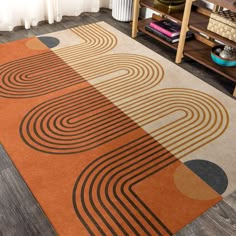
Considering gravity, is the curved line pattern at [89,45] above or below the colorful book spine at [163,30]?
below

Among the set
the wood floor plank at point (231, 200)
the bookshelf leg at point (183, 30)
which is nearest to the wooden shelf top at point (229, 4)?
the bookshelf leg at point (183, 30)

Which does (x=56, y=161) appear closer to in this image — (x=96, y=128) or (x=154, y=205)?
(x=96, y=128)

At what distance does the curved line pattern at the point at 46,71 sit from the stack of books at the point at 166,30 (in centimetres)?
37

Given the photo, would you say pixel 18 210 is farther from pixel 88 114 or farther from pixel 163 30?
pixel 163 30

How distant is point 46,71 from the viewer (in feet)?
8.44

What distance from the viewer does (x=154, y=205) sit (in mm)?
1633

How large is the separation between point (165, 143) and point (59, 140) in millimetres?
635

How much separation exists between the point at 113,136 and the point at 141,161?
0.26 meters

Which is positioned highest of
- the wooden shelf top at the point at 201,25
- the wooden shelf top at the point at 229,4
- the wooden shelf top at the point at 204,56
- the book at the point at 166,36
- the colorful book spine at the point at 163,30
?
the wooden shelf top at the point at 229,4

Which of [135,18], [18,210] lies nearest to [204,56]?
[135,18]

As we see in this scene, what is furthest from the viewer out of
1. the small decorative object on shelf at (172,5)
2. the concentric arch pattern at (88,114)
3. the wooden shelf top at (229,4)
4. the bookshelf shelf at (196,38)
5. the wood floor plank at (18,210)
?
the small decorative object on shelf at (172,5)

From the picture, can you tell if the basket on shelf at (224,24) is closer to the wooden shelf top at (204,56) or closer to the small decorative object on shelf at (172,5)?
the wooden shelf top at (204,56)

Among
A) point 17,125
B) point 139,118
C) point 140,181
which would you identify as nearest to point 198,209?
point 140,181

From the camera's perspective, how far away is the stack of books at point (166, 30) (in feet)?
9.28
